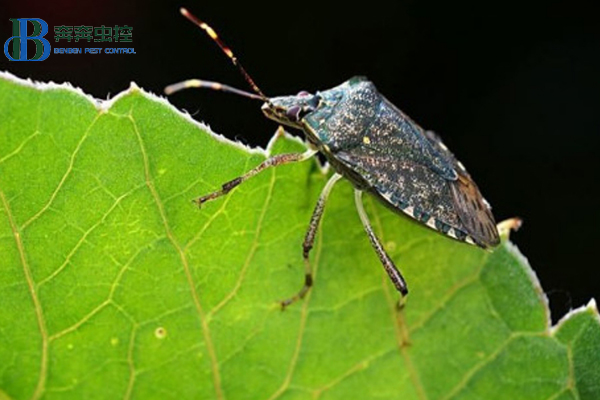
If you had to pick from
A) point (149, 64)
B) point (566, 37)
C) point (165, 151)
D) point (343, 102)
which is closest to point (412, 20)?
point (566, 37)

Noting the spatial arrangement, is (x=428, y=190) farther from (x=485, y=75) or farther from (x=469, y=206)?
(x=485, y=75)

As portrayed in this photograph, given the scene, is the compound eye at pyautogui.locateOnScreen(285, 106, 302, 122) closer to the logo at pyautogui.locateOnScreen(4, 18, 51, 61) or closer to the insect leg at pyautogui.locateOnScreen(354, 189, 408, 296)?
the insect leg at pyautogui.locateOnScreen(354, 189, 408, 296)

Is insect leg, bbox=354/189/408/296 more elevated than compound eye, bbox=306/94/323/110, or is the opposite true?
compound eye, bbox=306/94/323/110

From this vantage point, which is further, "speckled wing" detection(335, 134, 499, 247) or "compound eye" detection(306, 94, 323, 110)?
"compound eye" detection(306, 94, 323, 110)

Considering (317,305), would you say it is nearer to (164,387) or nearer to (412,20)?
(164,387)

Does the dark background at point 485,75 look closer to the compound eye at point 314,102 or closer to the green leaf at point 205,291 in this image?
the compound eye at point 314,102

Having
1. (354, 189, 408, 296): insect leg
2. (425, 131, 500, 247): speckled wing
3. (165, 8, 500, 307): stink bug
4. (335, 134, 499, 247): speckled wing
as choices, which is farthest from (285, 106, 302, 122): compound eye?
(354, 189, 408, 296): insect leg

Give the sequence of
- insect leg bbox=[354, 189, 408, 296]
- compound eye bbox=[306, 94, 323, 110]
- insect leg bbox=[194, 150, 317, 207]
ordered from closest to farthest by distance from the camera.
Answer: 1. insect leg bbox=[194, 150, 317, 207]
2. insect leg bbox=[354, 189, 408, 296]
3. compound eye bbox=[306, 94, 323, 110]
